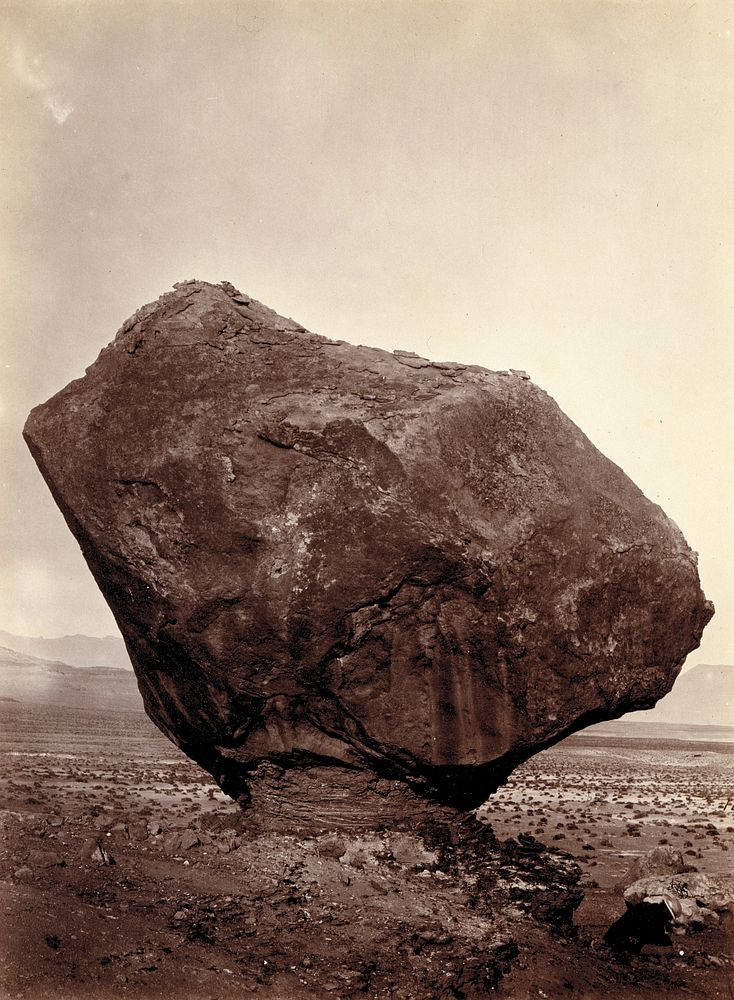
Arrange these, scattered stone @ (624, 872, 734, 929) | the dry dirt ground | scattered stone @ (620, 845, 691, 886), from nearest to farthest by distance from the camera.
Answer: the dry dirt ground
scattered stone @ (624, 872, 734, 929)
scattered stone @ (620, 845, 691, 886)

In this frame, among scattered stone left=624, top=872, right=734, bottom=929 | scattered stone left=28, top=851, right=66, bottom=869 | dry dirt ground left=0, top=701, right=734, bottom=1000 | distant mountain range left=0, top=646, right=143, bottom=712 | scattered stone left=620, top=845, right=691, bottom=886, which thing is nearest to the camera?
dry dirt ground left=0, top=701, right=734, bottom=1000

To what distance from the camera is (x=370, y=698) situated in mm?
7656

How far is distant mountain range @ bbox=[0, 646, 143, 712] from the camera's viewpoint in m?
54.1

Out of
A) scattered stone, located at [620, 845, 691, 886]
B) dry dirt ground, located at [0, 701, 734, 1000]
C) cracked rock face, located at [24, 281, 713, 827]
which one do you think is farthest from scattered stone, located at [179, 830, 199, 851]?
scattered stone, located at [620, 845, 691, 886]

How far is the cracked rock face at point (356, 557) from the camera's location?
7.36 meters

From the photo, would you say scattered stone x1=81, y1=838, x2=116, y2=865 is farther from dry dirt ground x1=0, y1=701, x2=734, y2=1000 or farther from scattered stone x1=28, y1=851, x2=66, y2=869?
scattered stone x1=28, y1=851, x2=66, y2=869

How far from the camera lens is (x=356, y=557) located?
7281 mm

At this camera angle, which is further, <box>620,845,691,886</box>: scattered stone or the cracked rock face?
<box>620,845,691,886</box>: scattered stone

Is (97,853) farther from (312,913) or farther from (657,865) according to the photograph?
(657,865)

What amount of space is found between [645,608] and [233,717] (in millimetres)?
4006

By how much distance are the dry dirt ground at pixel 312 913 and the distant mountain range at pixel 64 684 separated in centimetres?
4451

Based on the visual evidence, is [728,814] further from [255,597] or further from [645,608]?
[255,597]

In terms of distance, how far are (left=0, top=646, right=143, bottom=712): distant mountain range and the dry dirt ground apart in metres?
44.5

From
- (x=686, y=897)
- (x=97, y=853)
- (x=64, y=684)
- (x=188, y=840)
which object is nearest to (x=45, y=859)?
(x=97, y=853)
